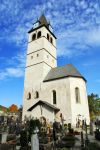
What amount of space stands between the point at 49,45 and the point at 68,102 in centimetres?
1427

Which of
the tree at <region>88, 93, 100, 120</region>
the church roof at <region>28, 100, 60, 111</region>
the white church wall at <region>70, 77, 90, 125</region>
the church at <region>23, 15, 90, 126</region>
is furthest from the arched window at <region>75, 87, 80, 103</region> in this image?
the tree at <region>88, 93, 100, 120</region>

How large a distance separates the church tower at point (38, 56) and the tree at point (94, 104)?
17.2m

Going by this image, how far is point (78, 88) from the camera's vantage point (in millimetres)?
26891

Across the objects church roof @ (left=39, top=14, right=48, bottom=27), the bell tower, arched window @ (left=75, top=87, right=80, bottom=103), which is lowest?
arched window @ (left=75, top=87, right=80, bottom=103)

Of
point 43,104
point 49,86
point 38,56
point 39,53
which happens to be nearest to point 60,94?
point 49,86

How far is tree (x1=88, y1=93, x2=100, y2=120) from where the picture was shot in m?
44.6

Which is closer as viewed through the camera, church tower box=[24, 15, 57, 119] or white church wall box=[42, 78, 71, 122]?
white church wall box=[42, 78, 71, 122]

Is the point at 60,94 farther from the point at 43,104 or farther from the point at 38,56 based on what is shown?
the point at 38,56

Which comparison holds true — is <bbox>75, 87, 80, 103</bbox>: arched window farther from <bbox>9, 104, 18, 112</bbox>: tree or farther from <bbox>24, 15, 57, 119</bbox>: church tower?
<bbox>9, 104, 18, 112</bbox>: tree

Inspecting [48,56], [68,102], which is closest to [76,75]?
[68,102]

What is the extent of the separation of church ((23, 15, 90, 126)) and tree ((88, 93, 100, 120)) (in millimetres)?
17213

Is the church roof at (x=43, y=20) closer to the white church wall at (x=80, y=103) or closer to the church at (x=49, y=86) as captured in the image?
the church at (x=49, y=86)

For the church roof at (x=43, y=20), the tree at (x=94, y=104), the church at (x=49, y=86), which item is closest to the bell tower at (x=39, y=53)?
the church at (x=49, y=86)

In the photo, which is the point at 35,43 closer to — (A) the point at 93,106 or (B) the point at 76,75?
(B) the point at 76,75
